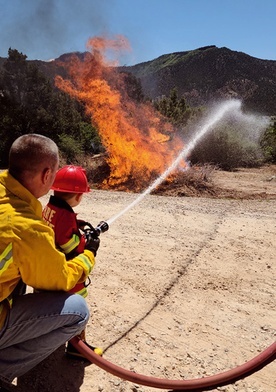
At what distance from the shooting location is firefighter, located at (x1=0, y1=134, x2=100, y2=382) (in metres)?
1.91

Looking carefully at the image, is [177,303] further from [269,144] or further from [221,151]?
[269,144]

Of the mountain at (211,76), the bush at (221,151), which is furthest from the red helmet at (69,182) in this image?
the mountain at (211,76)

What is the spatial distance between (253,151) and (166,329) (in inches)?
795

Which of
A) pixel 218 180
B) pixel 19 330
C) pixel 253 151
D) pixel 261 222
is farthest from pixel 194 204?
pixel 253 151

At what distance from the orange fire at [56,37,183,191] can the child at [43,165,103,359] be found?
9.34 meters

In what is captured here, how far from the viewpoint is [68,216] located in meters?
2.79

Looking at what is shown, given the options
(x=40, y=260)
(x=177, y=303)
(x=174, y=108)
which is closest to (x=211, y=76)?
(x=174, y=108)

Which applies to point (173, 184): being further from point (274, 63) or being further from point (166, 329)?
point (274, 63)

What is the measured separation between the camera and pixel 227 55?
313ft

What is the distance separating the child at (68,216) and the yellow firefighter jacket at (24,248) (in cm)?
56

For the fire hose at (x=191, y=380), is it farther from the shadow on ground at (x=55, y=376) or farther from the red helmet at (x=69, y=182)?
the red helmet at (x=69, y=182)

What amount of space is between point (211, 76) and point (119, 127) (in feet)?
284

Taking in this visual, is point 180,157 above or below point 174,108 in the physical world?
below

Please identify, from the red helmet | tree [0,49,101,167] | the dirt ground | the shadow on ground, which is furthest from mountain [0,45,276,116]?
the shadow on ground
